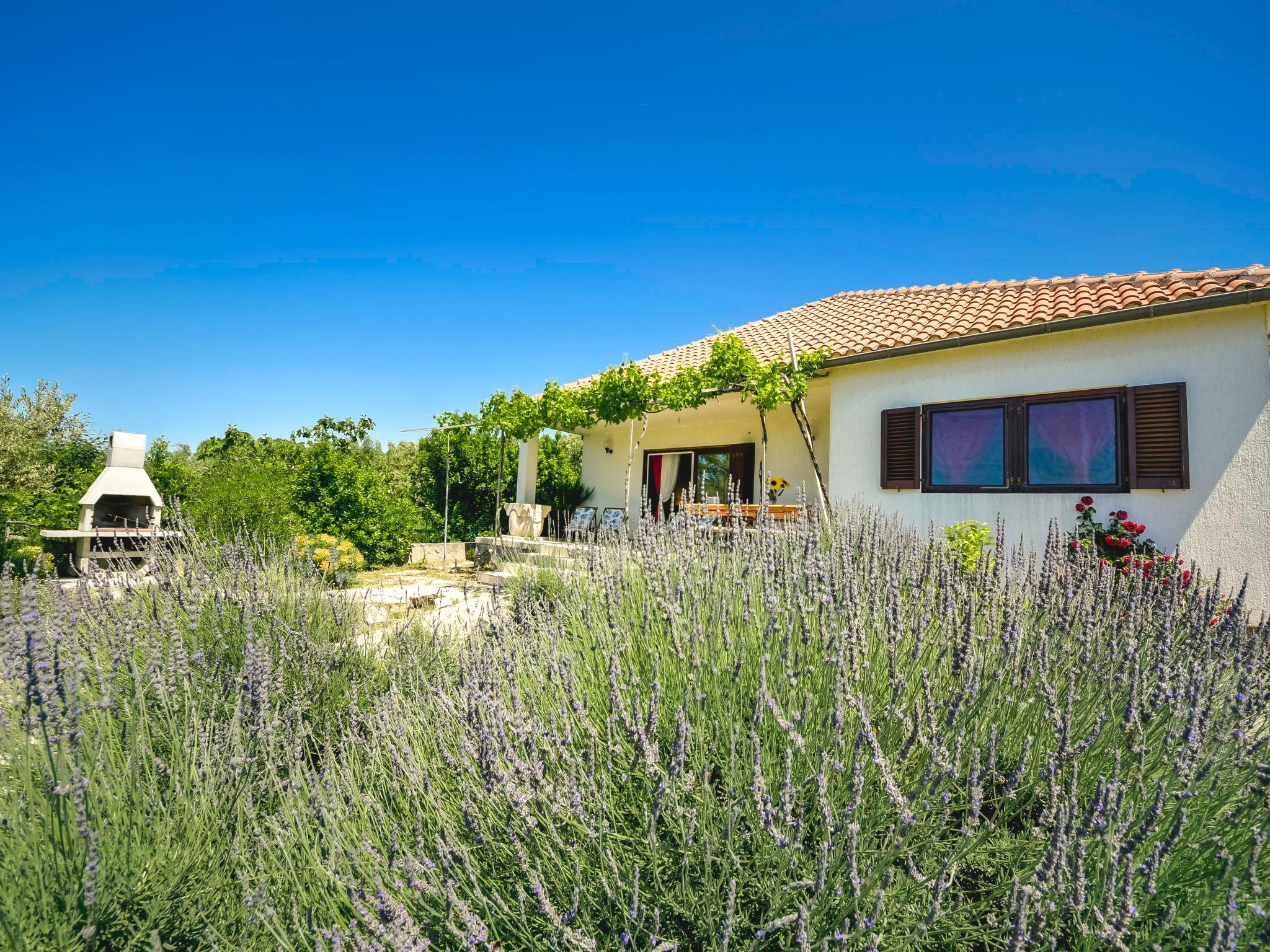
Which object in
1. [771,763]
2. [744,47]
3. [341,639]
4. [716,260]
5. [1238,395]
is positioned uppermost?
[744,47]

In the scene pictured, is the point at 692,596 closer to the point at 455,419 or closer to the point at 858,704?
the point at 858,704

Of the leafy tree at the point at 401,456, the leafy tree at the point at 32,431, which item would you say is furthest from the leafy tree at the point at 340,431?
the leafy tree at the point at 32,431

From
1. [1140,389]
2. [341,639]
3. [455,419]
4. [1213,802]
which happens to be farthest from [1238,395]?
[455,419]

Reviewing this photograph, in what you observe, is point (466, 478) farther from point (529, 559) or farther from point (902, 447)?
point (902, 447)

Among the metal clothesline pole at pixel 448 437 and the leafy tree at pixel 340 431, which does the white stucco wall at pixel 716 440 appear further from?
the leafy tree at pixel 340 431

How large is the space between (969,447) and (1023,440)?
61cm

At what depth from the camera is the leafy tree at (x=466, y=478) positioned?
13555 millimetres

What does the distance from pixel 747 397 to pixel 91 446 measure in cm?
1830

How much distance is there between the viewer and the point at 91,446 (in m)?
14.8

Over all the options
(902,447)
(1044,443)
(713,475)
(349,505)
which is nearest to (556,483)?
(713,475)

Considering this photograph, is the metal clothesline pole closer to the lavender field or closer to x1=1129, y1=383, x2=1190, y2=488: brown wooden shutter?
the lavender field

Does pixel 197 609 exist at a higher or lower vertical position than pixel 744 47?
lower

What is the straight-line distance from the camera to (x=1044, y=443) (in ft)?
22.0

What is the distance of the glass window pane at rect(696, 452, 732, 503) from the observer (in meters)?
12.1
